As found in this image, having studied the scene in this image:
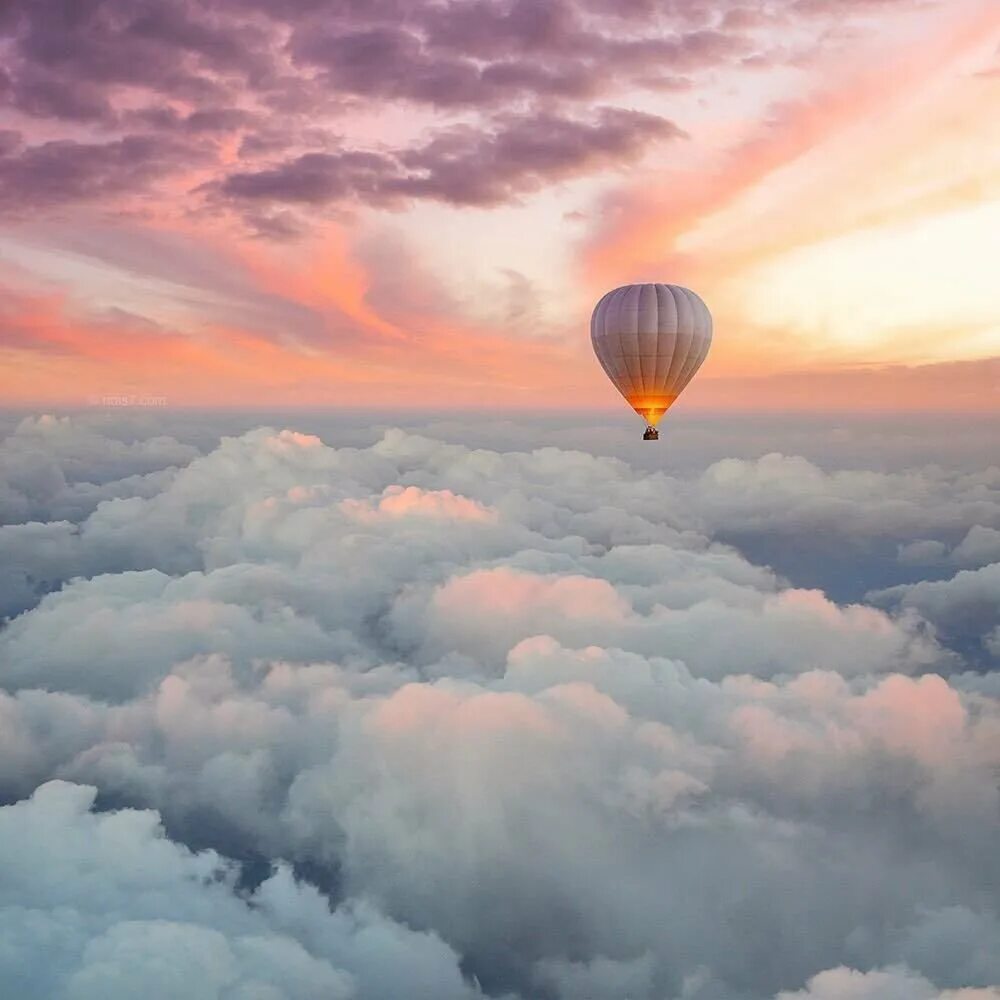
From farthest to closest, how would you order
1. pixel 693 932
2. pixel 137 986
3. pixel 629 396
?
1. pixel 693 932
2. pixel 137 986
3. pixel 629 396

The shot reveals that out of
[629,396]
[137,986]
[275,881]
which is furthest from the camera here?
[275,881]

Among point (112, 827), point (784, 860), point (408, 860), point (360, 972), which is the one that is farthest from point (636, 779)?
point (112, 827)

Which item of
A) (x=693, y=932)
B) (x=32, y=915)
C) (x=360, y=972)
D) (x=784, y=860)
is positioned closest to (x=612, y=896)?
(x=693, y=932)

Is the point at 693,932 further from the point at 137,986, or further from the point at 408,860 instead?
the point at 137,986

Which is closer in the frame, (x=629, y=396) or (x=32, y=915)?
(x=629, y=396)

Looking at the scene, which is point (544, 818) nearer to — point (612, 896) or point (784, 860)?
point (612, 896)

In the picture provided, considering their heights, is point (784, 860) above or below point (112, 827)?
below

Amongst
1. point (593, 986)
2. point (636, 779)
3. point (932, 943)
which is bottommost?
point (593, 986)
